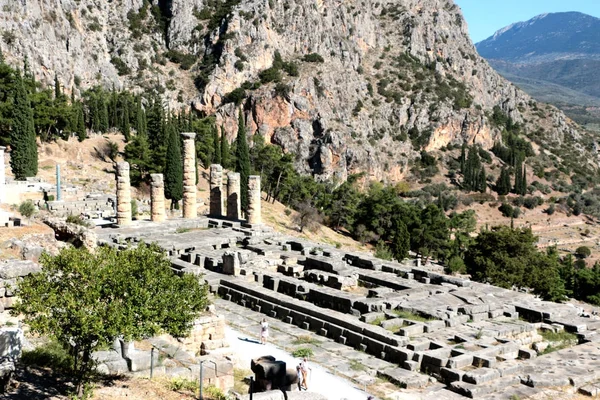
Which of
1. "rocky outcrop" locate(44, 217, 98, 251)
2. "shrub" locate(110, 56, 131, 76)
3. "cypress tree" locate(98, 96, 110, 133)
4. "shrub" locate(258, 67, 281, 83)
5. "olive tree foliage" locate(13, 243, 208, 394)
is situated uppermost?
"shrub" locate(110, 56, 131, 76)

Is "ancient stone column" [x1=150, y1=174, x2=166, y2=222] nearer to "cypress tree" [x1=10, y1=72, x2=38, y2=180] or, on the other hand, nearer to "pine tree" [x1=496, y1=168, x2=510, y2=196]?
"cypress tree" [x1=10, y1=72, x2=38, y2=180]

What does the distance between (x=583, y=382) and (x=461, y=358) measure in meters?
3.03

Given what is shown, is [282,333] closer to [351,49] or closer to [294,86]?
[294,86]

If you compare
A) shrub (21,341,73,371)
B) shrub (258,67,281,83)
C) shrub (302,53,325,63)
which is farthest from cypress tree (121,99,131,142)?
shrub (21,341,73,371)

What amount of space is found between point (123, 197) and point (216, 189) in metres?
6.32

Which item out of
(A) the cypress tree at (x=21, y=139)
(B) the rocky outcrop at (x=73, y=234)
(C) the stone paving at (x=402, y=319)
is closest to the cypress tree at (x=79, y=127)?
(A) the cypress tree at (x=21, y=139)

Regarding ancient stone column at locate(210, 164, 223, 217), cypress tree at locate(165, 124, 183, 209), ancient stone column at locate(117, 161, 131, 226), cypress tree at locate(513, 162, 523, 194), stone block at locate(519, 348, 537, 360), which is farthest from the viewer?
cypress tree at locate(513, 162, 523, 194)

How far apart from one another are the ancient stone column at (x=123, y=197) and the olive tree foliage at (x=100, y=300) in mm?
22780

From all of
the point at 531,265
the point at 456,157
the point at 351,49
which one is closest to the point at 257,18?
the point at 351,49

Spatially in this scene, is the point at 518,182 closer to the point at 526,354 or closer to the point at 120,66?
the point at 120,66

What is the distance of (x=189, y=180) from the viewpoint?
3819 centimetres

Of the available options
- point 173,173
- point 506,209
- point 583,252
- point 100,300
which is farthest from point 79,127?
point 506,209

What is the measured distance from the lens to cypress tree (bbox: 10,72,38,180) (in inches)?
1881

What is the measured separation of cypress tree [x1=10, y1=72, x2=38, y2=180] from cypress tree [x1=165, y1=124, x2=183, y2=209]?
387 inches
